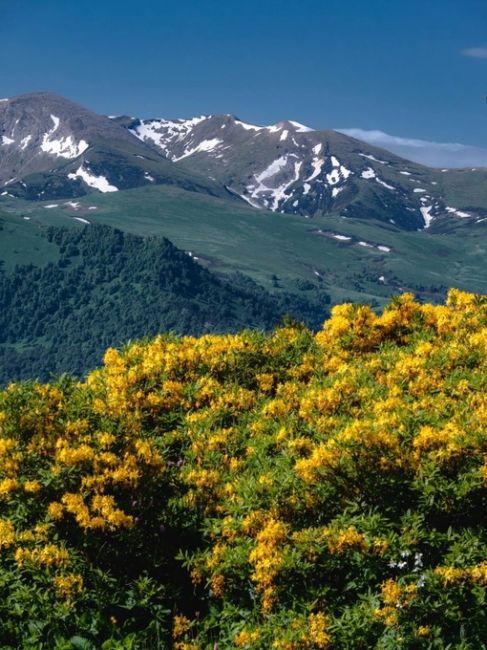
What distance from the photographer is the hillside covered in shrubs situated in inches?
375

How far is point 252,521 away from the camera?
10.7m

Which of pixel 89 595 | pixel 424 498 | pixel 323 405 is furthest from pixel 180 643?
pixel 323 405

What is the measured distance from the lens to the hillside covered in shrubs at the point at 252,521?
31.2ft

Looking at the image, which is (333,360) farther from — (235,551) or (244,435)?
(235,551)

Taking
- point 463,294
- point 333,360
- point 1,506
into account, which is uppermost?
point 463,294

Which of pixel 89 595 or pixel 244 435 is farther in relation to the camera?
pixel 244 435

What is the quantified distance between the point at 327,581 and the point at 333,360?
5.78 metres

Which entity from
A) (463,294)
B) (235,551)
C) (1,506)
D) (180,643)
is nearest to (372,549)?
(235,551)

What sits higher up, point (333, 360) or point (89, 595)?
point (333, 360)

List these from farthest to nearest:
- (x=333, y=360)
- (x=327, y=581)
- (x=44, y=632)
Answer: (x=333, y=360)
(x=327, y=581)
(x=44, y=632)

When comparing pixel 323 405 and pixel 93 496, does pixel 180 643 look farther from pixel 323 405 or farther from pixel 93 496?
pixel 323 405

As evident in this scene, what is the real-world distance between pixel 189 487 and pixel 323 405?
261 cm

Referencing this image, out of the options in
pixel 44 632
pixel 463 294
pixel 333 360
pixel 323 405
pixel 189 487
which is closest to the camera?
pixel 44 632

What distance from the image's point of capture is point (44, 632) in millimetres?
9422
